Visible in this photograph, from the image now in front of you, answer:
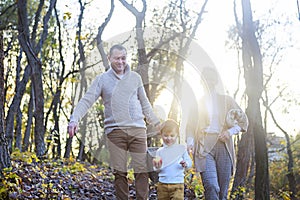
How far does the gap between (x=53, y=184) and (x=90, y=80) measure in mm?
15286

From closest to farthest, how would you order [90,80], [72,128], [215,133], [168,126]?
1. [72,128]
2. [168,126]
3. [215,133]
4. [90,80]

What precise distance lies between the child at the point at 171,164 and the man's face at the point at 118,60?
881 mm

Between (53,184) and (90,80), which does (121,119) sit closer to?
(53,184)

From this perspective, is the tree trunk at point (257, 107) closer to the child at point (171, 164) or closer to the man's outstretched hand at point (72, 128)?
the child at point (171, 164)

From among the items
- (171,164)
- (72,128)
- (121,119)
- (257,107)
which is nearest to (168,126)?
(171,164)

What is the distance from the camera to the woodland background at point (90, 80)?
6805 millimetres

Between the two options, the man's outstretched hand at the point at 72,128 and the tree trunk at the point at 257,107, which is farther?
the tree trunk at the point at 257,107

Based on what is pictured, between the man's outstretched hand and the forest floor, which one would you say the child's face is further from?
the forest floor

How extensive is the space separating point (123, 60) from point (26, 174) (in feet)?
9.68

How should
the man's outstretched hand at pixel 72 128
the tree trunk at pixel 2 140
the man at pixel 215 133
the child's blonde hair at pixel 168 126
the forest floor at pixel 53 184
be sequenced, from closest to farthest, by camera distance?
the man's outstretched hand at pixel 72 128, the child's blonde hair at pixel 168 126, the man at pixel 215 133, the forest floor at pixel 53 184, the tree trunk at pixel 2 140

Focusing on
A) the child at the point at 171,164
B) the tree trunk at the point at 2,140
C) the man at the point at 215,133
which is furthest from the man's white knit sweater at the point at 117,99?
the tree trunk at the point at 2,140

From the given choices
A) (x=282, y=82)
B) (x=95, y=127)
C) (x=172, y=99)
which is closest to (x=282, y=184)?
(x=282, y=82)

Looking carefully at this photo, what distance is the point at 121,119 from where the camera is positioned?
5551 mm

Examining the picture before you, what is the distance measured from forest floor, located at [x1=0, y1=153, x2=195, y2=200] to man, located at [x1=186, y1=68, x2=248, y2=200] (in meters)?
2.14
